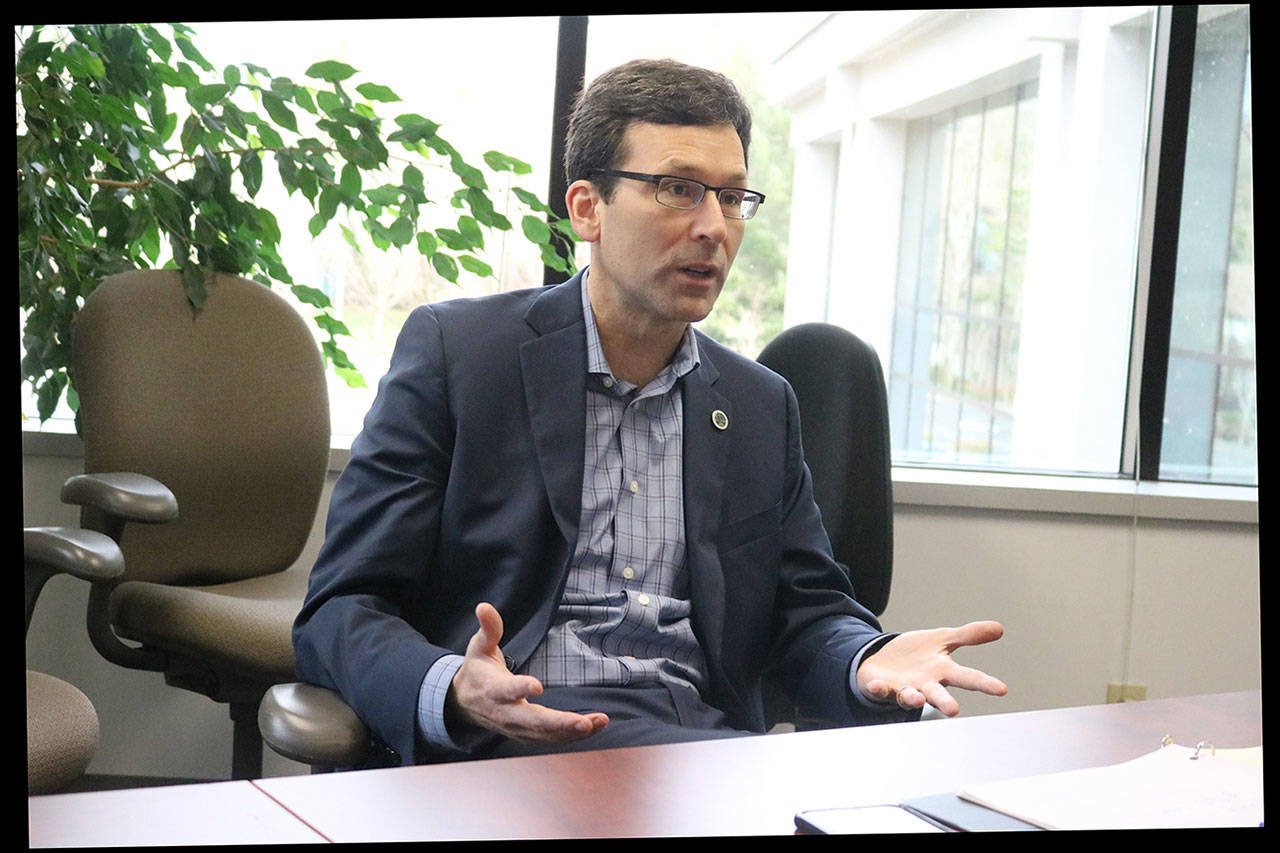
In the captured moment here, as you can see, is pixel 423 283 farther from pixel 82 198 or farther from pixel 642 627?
pixel 642 627

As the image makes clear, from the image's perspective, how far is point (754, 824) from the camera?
81 cm

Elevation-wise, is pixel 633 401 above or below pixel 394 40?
below

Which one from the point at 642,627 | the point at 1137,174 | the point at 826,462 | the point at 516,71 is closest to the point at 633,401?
the point at 642,627

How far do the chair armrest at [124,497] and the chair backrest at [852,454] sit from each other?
96 centimetres

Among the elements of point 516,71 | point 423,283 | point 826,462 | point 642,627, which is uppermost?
point 516,71

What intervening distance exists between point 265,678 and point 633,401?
2.33 ft

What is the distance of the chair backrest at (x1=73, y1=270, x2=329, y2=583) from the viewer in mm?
2055

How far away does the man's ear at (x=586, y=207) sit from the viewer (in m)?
1.59

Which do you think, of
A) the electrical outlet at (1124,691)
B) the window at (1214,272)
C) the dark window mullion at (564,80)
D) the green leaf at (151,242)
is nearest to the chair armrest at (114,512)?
the green leaf at (151,242)

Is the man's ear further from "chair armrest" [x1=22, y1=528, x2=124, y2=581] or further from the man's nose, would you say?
"chair armrest" [x1=22, y1=528, x2=124, y2=581]

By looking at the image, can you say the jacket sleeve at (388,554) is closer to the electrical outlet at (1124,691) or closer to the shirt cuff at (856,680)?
the shirt cuff at (856,680)

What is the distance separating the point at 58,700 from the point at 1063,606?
198 cm

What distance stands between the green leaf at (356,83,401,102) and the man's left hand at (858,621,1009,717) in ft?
4.56

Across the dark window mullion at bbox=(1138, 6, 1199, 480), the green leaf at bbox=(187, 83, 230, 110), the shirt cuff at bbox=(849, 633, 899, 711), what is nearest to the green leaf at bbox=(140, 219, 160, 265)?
the green leaf at bbox=(187, 83, 230, 110)
